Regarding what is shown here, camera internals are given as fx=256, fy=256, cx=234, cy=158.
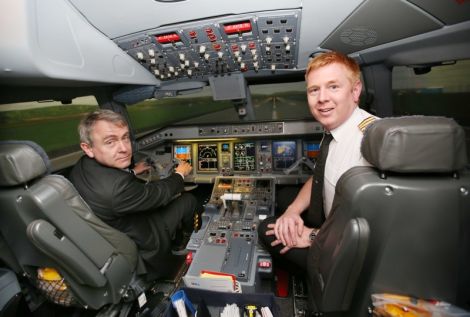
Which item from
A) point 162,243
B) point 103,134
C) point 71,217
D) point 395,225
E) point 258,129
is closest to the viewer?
point 395,225

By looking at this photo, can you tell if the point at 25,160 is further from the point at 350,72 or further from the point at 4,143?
the point at 350,72

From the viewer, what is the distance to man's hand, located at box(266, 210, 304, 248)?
1554 mm

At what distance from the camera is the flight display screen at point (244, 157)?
302 cm

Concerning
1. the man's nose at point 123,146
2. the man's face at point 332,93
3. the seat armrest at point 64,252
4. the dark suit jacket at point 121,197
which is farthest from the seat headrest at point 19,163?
the man's face at point 332,93

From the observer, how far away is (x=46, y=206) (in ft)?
3.93

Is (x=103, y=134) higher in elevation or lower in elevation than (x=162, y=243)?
higher

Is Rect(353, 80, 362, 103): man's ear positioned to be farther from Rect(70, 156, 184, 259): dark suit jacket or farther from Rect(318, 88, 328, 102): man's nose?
Rect(70, 156, 184, 259): dark suit jacket

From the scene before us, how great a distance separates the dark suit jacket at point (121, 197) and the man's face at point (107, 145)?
0.06 m

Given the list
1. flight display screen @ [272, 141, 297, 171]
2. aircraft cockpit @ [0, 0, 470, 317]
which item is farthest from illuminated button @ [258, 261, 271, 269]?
flight display screen @ [272, 141, 297, 171]

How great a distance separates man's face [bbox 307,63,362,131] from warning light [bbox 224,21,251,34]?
27.1 inches

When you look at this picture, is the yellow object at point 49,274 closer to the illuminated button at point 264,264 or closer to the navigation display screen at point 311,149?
the illuminated button at point 264,264

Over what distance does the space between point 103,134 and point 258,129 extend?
1615mm

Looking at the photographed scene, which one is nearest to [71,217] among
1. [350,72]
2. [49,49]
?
[49,49]

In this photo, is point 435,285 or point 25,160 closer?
point 435,285
